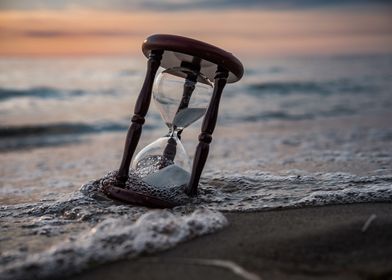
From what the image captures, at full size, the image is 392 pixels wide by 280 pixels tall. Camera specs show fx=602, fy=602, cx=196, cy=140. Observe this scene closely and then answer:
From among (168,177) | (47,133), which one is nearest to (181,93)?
(168,177)

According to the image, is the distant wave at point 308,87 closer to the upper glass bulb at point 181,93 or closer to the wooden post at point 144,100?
the upper glass bulb at point 181,93

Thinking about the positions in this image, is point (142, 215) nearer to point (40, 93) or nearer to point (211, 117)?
point (211, 117)

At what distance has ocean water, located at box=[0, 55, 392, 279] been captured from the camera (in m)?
2.88

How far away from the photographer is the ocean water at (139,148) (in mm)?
2883

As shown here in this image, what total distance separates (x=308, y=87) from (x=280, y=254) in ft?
56.0

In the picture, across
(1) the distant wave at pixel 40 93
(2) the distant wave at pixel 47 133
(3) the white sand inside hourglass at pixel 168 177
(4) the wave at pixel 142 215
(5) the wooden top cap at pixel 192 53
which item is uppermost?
(5) the wooden top cap at pixel 192 53

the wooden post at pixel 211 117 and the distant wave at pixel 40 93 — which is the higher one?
the wooden post at pixel 211 117

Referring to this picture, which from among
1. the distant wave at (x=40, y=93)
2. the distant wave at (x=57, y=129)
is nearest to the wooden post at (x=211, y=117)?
the distant wave at (x=57, y=129)

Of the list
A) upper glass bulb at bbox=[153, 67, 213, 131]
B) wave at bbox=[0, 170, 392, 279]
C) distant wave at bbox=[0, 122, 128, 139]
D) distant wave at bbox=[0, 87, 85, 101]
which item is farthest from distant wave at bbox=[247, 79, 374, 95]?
upper glass bulb at bbox=[153, 67, 213, 131]

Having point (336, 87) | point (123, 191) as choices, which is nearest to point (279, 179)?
point (123, 191)

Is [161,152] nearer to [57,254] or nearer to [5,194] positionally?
[57,254]

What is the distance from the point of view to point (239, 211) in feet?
11.6

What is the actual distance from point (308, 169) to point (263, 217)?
1.90 meters

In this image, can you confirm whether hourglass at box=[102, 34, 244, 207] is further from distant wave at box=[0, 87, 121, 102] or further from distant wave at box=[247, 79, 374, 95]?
distant wave at box=[247, 79, 374, 95]
